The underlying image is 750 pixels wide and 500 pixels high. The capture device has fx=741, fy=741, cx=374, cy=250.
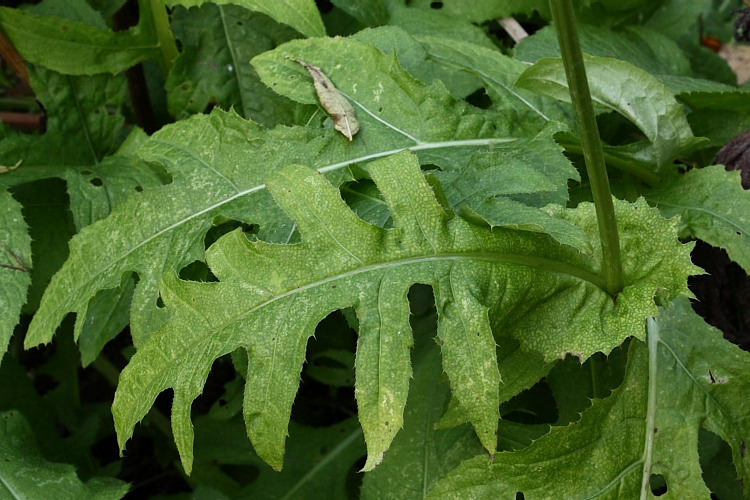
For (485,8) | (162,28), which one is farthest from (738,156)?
(162,28)

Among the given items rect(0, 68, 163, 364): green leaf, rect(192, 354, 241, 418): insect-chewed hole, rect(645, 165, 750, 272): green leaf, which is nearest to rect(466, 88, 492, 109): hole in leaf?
rect(645, 165, 750, 272): green leaf

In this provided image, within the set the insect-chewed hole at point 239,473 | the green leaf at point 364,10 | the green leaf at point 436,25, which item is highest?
the green leaf at point 364,10

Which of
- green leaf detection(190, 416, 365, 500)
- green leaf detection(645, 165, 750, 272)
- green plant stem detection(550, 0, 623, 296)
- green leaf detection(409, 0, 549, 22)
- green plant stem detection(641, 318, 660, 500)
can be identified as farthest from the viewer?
green leaf detection(409, 0, 549, 22)

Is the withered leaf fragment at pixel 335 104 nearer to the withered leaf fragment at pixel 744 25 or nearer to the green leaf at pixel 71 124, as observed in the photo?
the green leaf at pixel 71 124

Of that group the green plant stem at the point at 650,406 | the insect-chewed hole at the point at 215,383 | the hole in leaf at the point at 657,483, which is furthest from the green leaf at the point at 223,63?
the hole in leaf at the point at 657,483

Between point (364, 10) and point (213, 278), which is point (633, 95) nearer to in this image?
point (364, 10)

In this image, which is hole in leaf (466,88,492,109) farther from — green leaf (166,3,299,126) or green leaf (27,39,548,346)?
green leaf (166,3,299,126)

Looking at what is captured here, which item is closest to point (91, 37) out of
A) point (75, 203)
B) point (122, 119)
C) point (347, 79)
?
point (122, 119)

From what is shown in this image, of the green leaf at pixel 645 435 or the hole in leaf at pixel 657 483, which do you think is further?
the hole in leaf at pixel 657 483
